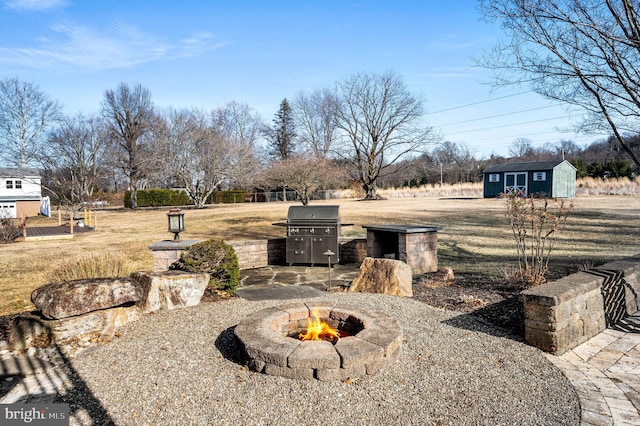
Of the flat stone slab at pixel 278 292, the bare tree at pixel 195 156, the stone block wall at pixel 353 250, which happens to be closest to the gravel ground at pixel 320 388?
the flat stone slab at pixel 278 292

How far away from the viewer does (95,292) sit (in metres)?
4.02

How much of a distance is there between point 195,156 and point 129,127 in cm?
665

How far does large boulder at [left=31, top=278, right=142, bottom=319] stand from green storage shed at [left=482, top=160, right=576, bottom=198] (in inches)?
1163

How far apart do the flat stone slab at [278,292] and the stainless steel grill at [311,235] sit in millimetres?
1929

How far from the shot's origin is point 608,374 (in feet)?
10.5

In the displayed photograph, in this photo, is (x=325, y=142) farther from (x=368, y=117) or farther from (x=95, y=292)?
(x=95, y=292)

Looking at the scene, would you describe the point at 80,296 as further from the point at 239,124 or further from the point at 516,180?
the point at 239,124

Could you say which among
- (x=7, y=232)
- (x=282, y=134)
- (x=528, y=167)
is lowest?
(x=7, y=232)

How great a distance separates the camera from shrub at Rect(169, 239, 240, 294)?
18.1 ft

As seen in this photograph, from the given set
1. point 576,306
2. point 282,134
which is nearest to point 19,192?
point 282,134

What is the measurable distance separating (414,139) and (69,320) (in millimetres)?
33321

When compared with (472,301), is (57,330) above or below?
above

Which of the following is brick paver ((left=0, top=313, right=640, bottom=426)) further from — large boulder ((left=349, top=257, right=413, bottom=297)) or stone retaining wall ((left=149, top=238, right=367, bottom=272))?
stone retaining wall ((left=149, top=238, right=367, bottom=272))

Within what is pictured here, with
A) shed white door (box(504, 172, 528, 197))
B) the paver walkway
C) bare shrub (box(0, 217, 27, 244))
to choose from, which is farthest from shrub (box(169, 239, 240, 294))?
shed white door (box(504, 172, 528, 197))
